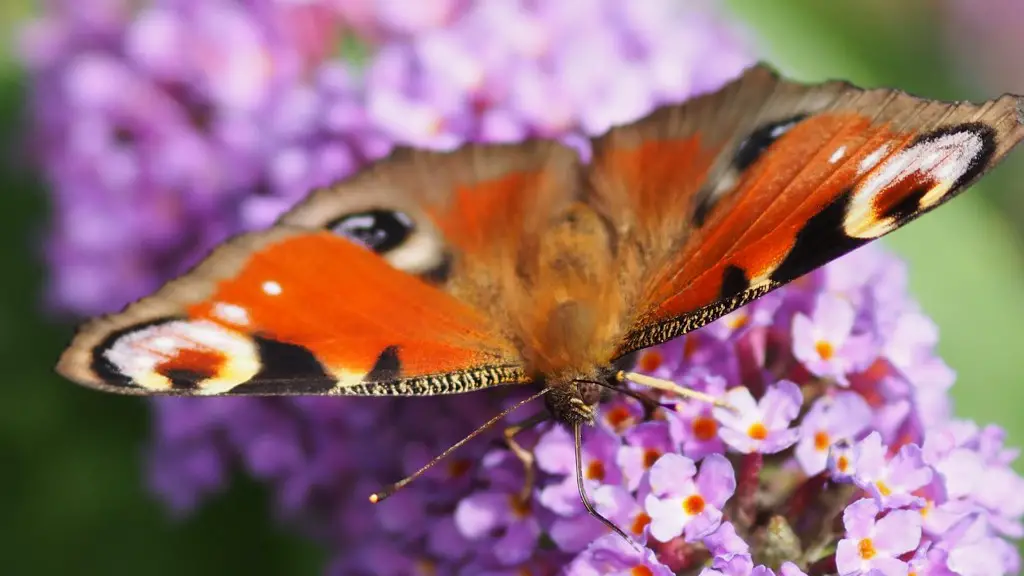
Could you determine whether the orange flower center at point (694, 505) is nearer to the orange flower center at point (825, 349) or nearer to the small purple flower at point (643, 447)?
the small purple flower at point (643, 447)

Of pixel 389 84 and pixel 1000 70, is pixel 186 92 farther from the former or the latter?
pixel 1000 70

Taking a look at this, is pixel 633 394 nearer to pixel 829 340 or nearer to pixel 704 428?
pixel 704 428

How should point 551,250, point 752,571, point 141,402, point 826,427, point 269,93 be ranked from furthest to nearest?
1. point 141,402
2. point 269,93
3. point 551,250
4. point 826,427
5. point 752,571

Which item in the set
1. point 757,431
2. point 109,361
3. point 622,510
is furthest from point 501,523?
point 109,361

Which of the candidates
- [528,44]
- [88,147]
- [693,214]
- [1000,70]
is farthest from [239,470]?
[1000,70]

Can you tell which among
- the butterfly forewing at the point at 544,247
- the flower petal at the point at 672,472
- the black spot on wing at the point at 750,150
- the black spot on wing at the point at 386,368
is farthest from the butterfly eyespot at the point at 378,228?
the flower petal at the point at 672,472

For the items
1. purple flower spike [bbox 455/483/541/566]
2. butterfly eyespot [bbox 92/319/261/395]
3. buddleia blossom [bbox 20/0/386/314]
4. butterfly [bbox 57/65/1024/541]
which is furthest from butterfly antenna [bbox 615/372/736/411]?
buddleia blossom [bbox 20/0/386/314]
